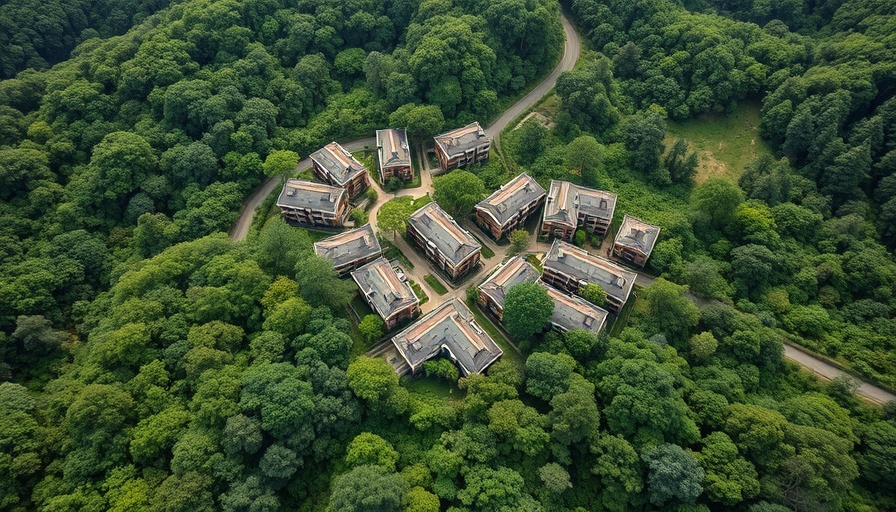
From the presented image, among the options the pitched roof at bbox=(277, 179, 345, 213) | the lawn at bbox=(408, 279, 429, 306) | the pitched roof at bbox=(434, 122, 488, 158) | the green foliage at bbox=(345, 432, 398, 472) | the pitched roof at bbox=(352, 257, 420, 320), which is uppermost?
the pitched roof at bbox=(434, 122, 488, 158)

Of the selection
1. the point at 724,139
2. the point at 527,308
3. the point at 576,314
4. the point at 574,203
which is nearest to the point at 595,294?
the point at 576,314

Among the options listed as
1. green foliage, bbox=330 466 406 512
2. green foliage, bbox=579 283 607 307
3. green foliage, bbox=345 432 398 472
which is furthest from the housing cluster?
green foliage, bbox=330 466 406 512

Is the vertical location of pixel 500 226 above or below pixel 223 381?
above

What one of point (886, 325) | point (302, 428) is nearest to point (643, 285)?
point (886, 325)

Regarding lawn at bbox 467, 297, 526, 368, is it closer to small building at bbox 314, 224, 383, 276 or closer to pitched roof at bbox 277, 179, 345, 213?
small building at bbox 314, 224, 383, 276

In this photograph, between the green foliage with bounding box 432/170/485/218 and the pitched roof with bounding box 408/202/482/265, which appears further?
the green foliage with bounding box 432/170/485/218

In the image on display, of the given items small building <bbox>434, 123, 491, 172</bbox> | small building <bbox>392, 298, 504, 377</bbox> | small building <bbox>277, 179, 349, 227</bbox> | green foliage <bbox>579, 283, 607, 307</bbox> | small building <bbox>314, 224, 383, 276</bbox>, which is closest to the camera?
small building <bbox>392, 298, 504, 377</bbox>

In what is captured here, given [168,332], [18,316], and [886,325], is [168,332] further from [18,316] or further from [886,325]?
[886,325]
